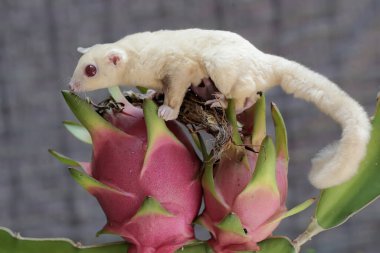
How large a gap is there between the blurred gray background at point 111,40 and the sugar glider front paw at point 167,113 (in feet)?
4.10

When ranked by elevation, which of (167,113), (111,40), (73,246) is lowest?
(111,40)

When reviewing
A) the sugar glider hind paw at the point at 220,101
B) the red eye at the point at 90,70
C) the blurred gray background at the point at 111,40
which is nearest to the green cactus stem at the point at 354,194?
the sugar glider hind paw at the point at 220,101

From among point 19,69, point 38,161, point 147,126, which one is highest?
point 147,126

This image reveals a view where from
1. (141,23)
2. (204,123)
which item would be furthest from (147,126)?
(141,23)

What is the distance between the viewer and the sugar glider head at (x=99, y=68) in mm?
588

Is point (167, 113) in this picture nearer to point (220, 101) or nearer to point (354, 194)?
point (220, 101)

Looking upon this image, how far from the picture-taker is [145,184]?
573 mm

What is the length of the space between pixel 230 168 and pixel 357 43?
4.51ft

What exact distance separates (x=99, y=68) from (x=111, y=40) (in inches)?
49.5

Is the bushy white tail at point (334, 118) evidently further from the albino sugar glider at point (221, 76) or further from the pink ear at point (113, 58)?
the pink ear at point (113, 58)

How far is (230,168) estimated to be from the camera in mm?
587

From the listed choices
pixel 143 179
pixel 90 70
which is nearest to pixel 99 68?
pixel 90 70

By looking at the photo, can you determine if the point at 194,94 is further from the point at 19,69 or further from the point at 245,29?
the point at 19,69

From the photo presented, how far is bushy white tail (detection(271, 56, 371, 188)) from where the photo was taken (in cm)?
53
